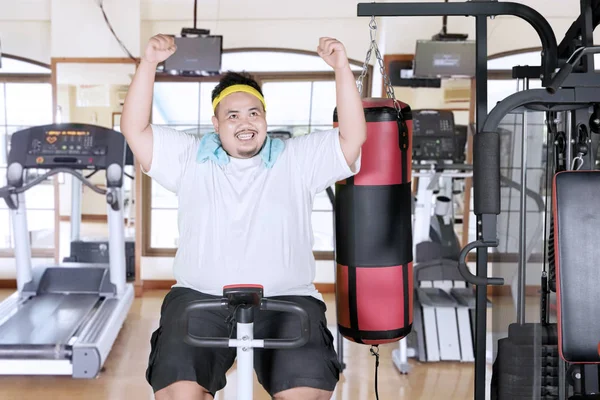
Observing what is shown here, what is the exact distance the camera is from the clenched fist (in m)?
1.93

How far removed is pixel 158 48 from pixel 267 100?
3.74 meters

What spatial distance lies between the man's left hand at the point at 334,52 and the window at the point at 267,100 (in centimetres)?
365

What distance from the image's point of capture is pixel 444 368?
12.2ft

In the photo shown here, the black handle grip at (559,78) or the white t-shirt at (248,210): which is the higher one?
the black handle grip at (559,78)

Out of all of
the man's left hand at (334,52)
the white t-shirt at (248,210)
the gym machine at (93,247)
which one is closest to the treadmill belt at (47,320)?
the gym machine at (93,247)

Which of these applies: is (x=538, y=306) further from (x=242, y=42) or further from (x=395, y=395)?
(x=242, y=42)

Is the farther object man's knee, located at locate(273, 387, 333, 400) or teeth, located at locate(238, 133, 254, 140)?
teeth, located at locate(238, 133, 254, 140)

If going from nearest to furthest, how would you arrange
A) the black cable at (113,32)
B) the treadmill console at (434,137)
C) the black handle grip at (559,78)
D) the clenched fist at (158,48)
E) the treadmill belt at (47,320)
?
the black handle grip at (559,78) → the clenched fist at (158,48) → the treadmill belt at (47,320) → the treadmill console at (434,137) → the black cable at (113,32)

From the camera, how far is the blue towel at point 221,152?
2057mm

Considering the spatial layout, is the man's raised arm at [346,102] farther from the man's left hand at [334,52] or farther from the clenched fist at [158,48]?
the clenched fist at [158,48]

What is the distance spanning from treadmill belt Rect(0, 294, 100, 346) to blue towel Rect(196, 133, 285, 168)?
190cm

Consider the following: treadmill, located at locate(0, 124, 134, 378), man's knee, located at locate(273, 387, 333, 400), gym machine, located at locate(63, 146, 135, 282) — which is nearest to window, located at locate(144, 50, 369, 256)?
gym machine, located at locate(63, 146, 135, 282)

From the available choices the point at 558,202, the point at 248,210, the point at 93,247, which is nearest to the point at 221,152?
the point at 248,210

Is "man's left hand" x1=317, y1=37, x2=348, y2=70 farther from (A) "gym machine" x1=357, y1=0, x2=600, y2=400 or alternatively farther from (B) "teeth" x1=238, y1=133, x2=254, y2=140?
(B) "teeth" x1=238, y1=133, x2=254, y2=140
